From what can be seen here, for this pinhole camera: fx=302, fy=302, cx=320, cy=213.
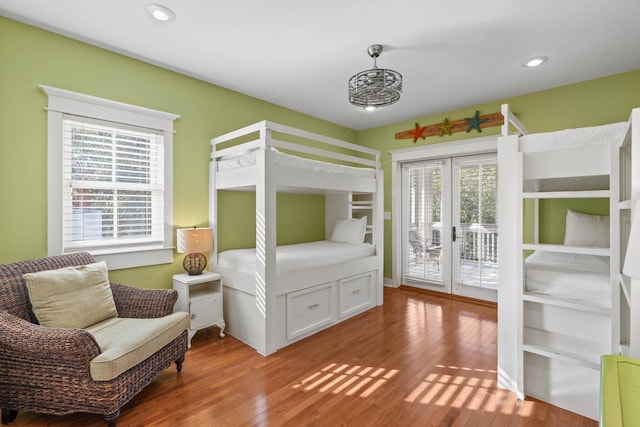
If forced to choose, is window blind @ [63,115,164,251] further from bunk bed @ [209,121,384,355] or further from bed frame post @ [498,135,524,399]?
bed frame post @ [498,135,524,399]

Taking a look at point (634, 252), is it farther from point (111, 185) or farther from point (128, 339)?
point (111, 185)

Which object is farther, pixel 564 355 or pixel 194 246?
pixel 194 246

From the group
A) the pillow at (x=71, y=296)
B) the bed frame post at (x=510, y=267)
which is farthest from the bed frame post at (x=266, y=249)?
the bed frame post at (x=510, y=267)

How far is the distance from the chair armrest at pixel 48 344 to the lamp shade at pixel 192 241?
1.24m

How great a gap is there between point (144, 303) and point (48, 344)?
2.24ft

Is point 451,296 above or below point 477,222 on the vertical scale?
below

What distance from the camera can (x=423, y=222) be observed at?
15.2ft

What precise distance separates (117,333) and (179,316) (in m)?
0.38

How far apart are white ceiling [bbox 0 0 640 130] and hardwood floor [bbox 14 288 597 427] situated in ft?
8.73

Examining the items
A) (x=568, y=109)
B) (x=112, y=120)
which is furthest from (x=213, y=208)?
(x=568, y=109)

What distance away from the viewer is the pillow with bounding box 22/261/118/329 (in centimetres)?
190

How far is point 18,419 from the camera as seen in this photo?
5.84ft

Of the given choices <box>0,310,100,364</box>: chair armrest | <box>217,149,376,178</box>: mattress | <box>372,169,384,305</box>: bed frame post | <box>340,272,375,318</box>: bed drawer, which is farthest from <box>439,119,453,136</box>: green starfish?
<box>0,310,100,364</box>: chair armrest

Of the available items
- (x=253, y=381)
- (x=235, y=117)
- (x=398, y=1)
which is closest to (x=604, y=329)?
(x=253, y=381)
